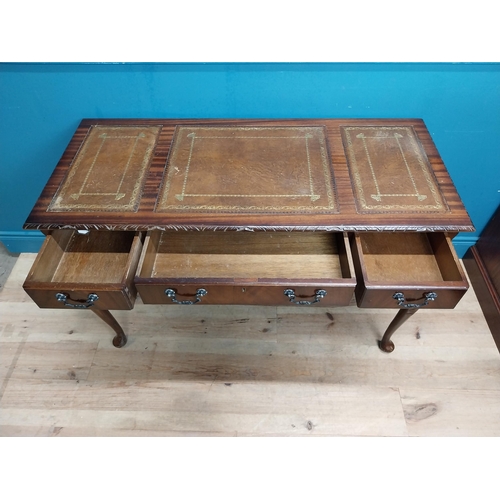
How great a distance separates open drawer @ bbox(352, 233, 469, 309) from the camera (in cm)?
94

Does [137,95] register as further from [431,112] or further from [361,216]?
[431,112]

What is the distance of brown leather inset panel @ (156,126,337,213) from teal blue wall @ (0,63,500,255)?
0.09m

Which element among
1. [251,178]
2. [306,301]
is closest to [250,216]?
[251,178]

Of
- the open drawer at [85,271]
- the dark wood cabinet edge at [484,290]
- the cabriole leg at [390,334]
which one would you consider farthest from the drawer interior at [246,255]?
the dark wood cabinet edge at [484,290]

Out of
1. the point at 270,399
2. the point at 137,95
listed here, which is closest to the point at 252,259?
the point at 270,399

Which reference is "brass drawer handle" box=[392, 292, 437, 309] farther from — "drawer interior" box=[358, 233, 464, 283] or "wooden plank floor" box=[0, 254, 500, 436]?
"wooden plank floor" box=[0, 254, 500, 436]

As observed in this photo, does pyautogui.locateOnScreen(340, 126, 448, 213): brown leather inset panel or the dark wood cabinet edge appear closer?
pyautogui.locateOnScreen(340, 126, 448, 213): brown leather inset panel

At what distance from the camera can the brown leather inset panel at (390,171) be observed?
963mm

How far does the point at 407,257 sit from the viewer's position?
3.65 ft

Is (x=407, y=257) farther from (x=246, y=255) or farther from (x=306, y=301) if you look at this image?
(x=246, y=255)

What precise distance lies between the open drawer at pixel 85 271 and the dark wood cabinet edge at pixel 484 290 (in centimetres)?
131

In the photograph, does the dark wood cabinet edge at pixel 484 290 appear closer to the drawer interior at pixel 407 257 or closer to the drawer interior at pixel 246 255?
the drawer interior at pixel 407 257

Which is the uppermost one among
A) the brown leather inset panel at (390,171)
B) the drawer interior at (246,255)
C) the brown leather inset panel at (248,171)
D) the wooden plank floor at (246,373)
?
the brown leather inset panel at (390,171)

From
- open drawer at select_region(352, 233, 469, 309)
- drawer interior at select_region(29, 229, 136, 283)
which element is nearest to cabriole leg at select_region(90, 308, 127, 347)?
drawer interior at select_region(29, 229, 136, 283)
